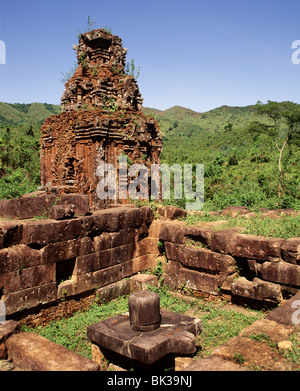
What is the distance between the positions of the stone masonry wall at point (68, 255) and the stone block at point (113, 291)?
107 mm

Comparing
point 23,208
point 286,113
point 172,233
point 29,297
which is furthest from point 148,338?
point 286,113

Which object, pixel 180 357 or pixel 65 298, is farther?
pixel 65 298

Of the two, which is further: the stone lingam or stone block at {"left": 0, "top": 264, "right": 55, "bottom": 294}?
stone block at {"left": 0, "top": 264, "right": 55, "bottom": 294}

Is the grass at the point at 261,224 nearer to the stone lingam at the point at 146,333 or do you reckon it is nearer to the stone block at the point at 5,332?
the stone lingam at the point at 146,333

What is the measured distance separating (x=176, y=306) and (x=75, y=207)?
103 inches

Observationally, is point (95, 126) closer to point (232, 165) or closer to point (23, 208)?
point (23, 208)

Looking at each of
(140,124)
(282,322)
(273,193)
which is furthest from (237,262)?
(273,193)

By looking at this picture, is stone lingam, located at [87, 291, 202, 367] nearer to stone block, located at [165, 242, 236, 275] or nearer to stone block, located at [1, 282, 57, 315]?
stone block, located at [1, 282, 57, 315]

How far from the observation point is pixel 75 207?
6.28 meters

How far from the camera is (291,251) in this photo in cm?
522

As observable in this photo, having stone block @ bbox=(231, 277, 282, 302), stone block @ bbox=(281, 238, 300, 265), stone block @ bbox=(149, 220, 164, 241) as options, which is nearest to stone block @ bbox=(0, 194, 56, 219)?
stone block @ bbox=(149, 220, 164, 241)

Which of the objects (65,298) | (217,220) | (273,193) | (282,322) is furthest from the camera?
(273,193)

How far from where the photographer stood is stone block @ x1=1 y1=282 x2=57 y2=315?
16.5 ft

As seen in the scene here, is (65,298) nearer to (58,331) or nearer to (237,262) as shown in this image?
(58,331)
